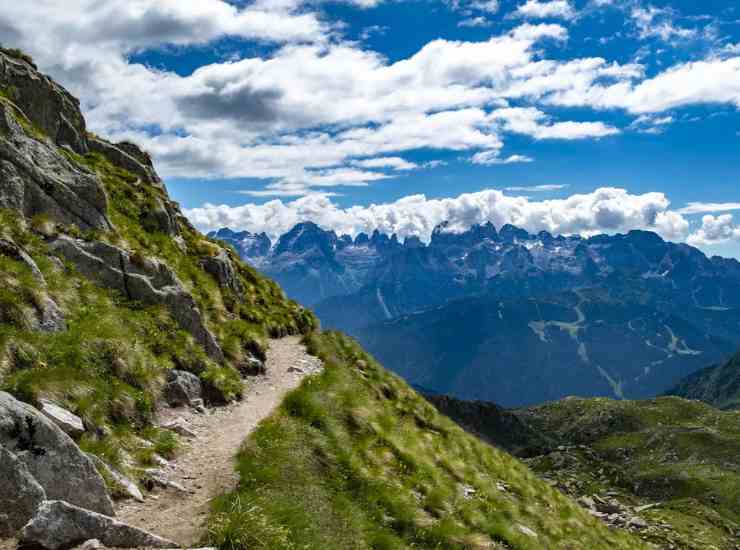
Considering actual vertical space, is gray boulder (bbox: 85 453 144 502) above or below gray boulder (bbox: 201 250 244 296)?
below

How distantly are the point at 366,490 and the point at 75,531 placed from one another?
28.5ft

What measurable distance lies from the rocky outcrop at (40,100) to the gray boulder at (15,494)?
29.8m

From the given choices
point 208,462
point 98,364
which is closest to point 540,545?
point 208,462

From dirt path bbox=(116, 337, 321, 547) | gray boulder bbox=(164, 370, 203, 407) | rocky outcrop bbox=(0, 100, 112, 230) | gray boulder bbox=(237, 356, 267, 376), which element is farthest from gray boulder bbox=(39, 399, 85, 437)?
gray boulder bbox=(237, 356, 267, 376)

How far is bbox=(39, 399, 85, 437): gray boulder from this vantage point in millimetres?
14555

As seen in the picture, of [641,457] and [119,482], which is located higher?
[119,482]

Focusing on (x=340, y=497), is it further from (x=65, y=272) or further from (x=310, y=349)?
(x=310, y=349)

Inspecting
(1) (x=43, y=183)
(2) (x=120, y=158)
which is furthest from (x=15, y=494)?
(2) (x=120, y=158)

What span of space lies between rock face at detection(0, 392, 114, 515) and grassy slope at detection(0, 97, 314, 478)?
7.52 ft

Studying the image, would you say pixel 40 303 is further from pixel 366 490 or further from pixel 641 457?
pixel 641 457

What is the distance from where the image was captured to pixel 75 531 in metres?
11.0

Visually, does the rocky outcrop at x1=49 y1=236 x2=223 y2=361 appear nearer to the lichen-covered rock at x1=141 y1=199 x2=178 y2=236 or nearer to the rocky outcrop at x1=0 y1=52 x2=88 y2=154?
the lichen-covered rock at x1=141 y1=199 x2=178 y2=236

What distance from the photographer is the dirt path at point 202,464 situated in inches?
527

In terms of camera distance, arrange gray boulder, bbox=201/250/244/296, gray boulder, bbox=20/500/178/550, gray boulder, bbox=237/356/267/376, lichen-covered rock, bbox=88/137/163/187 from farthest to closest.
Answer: lichen-covered rock, bbox=88/137/163/187, gray boulder, bbox=201/250/244/296, gray boulder, bbox=237/356/267/376, gray boulder, bbox=20/500/178/550
